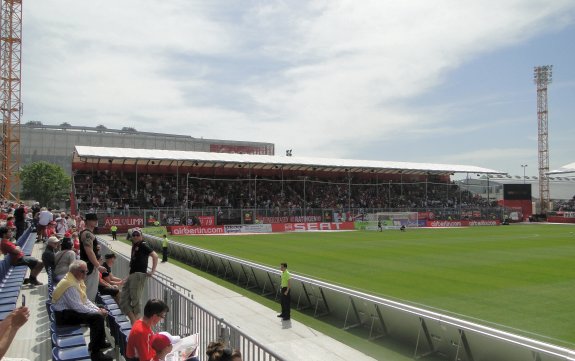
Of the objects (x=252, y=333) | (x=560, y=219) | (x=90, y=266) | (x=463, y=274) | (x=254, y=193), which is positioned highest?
(x=254, y=193)

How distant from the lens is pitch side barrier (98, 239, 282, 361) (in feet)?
17.5

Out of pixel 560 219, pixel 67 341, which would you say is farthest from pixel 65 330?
pixel 560 219

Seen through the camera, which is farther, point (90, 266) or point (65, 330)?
point (90, 266)

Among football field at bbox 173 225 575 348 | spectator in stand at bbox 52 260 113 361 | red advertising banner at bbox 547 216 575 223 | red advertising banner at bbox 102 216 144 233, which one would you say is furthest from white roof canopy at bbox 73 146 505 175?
spectator in stand at bbox 52 260 113 361

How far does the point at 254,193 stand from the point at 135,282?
46.9 m

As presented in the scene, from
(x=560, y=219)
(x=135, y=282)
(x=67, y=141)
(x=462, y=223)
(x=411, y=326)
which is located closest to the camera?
(x=135, y=282)

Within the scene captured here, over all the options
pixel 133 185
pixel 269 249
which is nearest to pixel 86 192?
pixel 133 185

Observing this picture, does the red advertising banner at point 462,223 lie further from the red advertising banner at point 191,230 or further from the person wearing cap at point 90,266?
the person wearing cap at point 90,266

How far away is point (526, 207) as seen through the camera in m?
69.7

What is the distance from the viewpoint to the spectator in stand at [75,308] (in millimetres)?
6809

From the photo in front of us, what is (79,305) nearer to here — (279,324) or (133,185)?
(279,324)

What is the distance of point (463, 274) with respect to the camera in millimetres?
18766

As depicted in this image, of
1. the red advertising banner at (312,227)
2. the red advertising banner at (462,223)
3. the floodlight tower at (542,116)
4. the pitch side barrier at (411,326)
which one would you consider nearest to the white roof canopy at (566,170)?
the floodlight tower at (542,116)

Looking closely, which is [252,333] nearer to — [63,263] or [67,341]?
[63,263]
